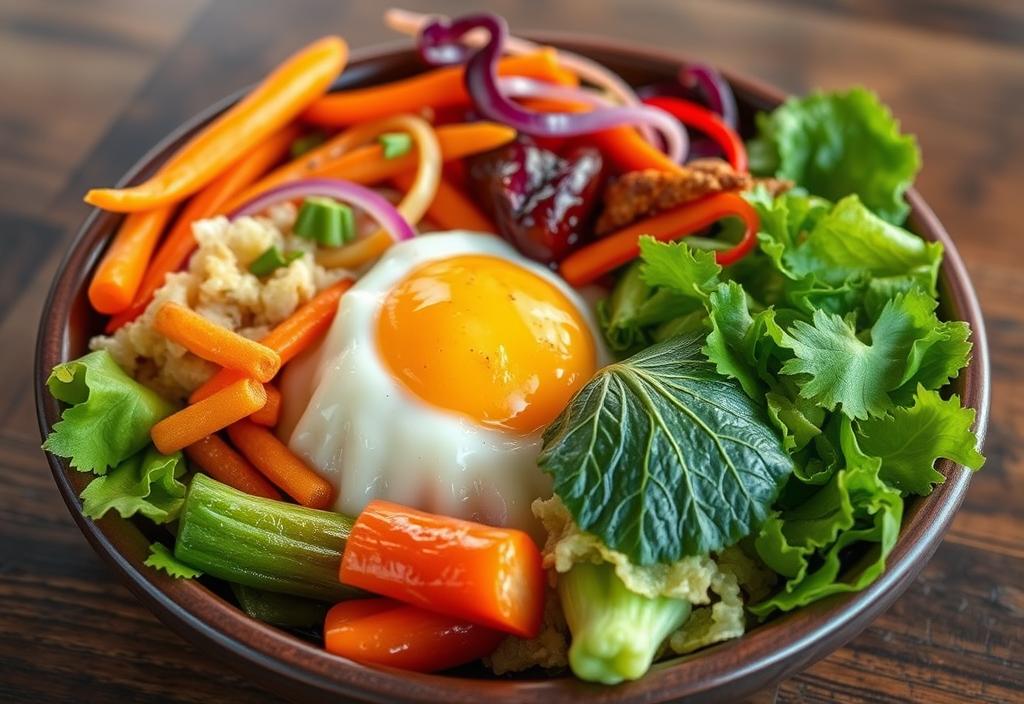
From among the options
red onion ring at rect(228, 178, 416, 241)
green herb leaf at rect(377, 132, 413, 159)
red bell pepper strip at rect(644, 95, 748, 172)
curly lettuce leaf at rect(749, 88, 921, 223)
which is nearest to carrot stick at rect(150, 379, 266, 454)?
red onion ring at rect(228, 178, 416, 241)

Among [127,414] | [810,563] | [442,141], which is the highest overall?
[442,141]

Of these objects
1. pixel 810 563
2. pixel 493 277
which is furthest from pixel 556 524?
pixel 493 277

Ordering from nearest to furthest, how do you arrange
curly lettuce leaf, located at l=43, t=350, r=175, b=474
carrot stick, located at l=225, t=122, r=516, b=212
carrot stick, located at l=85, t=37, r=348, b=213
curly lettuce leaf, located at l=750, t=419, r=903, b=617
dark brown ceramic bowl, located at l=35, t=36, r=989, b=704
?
dark brown ceramic bowl, located at l=35, t=36, r=989, b=704
curly lettuce leaf, located at l=750, t=419, r=903, b=617
curly lettuce leaf, located at l=43, t=350, r=175, b=474
carrot stick, located at l=85, t=37, r=348, b=213
carrot stick, located at l=225, t=122, r=516, b=212

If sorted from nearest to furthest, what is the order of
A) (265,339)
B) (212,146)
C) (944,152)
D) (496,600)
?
(496,600), (265,339), (212,146), (944,152)

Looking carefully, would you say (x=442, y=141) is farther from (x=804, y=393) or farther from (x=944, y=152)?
(x=944, y=152)

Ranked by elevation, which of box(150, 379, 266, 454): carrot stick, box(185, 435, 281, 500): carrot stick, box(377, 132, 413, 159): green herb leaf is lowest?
box(185, 435, 281, 500): carrot stick

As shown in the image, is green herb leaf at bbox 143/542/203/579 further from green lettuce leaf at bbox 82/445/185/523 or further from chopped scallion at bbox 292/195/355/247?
chopped scallion at bbox 292/195/355/247

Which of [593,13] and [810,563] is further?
[593,13]
